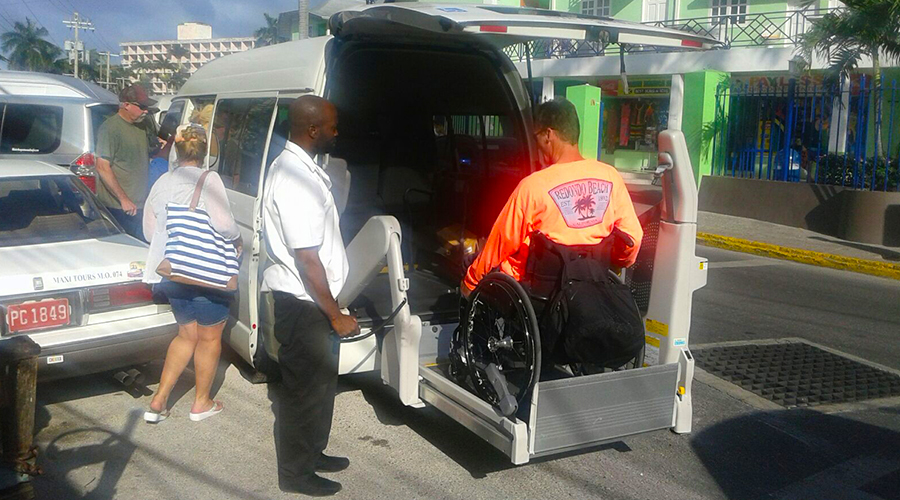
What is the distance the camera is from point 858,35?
14352 mm

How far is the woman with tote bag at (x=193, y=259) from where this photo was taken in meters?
4.78

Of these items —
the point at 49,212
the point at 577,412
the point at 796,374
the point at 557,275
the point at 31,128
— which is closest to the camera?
the point at 577,412

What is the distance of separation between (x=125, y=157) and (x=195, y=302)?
10.1ft

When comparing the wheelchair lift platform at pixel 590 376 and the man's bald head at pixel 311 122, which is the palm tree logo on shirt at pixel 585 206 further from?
the man's bald head at pixel 311 122

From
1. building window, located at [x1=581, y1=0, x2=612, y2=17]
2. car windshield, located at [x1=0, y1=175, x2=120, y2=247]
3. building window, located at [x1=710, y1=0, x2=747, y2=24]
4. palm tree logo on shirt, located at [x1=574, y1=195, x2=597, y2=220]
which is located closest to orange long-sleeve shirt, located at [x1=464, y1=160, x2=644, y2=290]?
Result: palm tree logo on shirt, located at [x1=574, y1=195, x2=597, y2=220]

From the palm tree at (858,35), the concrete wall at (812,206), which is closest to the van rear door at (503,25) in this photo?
the concrete wall at (812,206)

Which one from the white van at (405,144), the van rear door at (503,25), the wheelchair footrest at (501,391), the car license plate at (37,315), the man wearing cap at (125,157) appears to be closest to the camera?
the wheelchair footrest at (501,391)

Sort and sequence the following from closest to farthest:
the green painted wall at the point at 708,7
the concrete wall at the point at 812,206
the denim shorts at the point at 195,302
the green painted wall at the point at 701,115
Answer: the denim shorts at the point at 195,302
the concrete wall at the point at 812,206
the green painted wall at the point at 701,115
the green painted wall at the point at 708,7

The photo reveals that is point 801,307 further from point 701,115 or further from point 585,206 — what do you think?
point 701,115

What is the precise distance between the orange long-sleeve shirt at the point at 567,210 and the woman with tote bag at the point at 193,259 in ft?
5.44

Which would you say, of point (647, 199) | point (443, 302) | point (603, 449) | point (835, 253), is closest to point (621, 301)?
point (603, 449)

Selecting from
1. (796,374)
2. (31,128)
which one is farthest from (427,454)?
(31,128)

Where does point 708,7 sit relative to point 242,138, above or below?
above

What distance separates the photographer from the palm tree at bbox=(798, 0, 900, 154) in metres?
13.7
